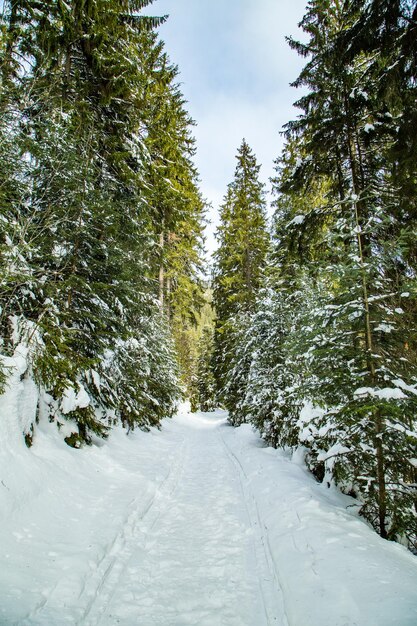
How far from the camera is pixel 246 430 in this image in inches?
A: 519

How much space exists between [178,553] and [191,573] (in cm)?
47

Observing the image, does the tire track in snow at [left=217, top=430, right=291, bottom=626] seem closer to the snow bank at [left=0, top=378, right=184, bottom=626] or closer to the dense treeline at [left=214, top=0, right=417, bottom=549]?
the dense treeline at [left=214, top=0, right=417, bottom=549]

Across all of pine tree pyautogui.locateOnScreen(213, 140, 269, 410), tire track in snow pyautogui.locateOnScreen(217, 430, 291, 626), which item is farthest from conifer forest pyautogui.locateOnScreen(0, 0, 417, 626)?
pine tree pyautogui.locateOnScreen(213, 140, 269, 410)

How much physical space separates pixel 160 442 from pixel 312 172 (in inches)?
419

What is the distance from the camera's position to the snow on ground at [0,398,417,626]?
9.02 feet

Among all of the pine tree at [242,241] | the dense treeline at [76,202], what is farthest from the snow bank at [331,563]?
the pine tree at [242,241]

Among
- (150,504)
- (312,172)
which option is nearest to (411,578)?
(150,504)

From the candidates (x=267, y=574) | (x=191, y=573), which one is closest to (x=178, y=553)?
(x=191, y=573)

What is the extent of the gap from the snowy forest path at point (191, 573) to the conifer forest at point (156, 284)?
4 cm

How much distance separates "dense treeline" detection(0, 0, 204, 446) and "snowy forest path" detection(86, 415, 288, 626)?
2.81 meters

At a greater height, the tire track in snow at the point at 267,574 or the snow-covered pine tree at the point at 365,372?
the snow-covered pine tree at the point at 365,372

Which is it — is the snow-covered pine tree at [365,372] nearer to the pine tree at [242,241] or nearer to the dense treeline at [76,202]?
the dense treeline at [76,202]

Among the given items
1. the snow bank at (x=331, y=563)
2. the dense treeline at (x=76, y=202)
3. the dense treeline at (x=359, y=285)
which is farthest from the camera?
the dense treeline at (x=76, y=202)

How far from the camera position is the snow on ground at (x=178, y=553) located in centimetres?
275
